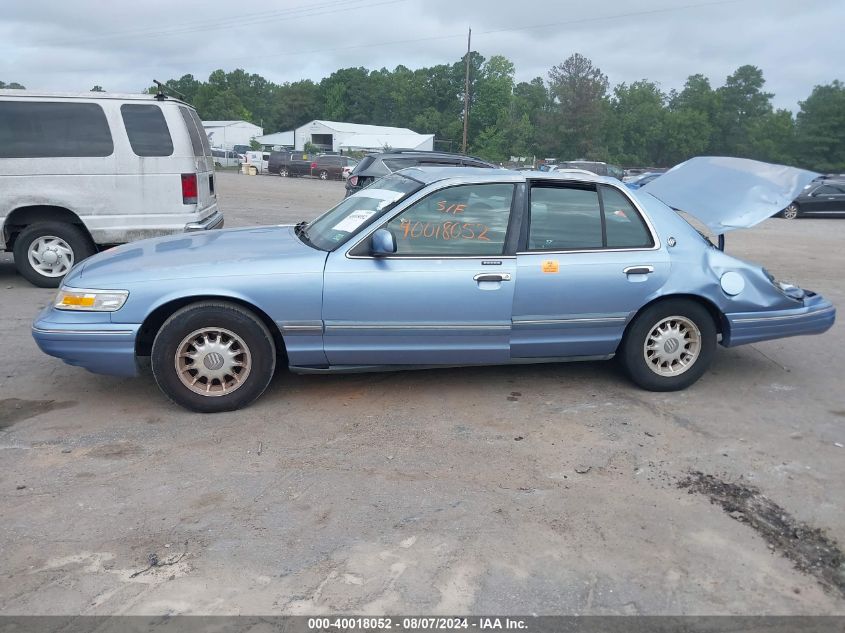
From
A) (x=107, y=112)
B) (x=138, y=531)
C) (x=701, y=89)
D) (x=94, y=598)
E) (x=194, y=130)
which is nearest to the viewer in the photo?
(x=94, y=598)

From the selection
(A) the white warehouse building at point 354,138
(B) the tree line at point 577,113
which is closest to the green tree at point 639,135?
(B) the tree line at point 577,113

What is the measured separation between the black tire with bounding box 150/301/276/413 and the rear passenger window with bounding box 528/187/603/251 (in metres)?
1.89

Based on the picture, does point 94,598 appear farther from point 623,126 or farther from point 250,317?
point 623,126

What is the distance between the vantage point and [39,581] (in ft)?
9.75

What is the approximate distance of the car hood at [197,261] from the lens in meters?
4.56

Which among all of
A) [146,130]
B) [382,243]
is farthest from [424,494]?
[146,130]

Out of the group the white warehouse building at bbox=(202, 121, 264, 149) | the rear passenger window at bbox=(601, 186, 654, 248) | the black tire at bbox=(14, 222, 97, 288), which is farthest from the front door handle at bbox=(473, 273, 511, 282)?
the white warehouse building at bbox=(202, 121, 264, 149)

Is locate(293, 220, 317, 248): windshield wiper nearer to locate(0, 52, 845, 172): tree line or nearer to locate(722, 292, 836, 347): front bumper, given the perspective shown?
locate(722, 292, 836, 347): front bumper

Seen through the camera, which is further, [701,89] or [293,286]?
[701,89]

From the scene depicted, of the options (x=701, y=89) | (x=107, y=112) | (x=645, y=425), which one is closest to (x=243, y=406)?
(x=645, y=425)

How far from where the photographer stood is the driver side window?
4.82 metres

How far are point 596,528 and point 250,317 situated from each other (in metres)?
2.41

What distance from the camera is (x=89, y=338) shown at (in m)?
4.48

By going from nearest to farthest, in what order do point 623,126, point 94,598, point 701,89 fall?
point 94,598 → point 623,126 → point 701,89
